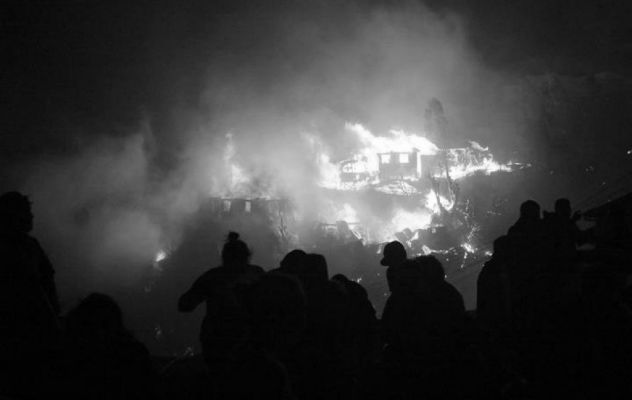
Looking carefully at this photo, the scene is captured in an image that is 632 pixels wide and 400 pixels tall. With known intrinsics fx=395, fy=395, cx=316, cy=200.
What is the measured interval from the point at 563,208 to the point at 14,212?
→ 8740 millimetres

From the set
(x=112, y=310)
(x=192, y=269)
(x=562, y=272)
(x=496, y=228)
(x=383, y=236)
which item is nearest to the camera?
(x=112, y=310)

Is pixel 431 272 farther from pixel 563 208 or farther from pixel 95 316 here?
pixel 563 208

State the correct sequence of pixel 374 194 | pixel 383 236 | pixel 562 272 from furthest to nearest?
pixel 383 236 < pixel 374 194 < pixel 562 272

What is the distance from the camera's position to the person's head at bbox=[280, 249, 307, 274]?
4527 millimetres

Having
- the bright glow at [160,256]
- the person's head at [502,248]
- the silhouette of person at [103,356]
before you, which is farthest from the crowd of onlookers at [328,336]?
the bright glow at [160,256]

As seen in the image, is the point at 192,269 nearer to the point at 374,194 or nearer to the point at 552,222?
the point at 374,194

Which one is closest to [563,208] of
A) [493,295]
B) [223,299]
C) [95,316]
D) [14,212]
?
[493,295]

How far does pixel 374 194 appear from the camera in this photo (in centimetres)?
8806

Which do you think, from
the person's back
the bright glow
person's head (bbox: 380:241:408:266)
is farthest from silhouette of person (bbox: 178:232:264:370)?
the bright glow

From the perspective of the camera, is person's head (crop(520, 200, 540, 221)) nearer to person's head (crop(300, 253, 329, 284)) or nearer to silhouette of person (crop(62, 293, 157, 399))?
person's head (crop(300, 253, 329, 284))

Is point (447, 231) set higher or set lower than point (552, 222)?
lower

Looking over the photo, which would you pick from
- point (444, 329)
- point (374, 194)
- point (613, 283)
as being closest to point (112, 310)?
point (444, 329)

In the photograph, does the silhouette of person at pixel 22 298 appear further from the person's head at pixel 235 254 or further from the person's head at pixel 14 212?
the person's head at pixel 235 254

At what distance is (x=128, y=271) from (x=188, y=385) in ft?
409
